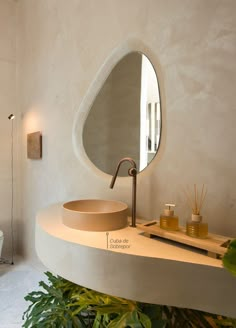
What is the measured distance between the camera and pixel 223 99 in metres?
1.13

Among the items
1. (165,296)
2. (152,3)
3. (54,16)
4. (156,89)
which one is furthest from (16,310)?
(54,16)

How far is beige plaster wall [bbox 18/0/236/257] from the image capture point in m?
1.13

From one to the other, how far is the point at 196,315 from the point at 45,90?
7.36 feet

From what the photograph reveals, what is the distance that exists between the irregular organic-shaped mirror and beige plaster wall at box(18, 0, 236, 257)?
8 cm

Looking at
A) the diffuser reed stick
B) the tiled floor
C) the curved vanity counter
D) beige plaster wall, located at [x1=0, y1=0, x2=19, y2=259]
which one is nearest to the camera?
the curved vanity counter

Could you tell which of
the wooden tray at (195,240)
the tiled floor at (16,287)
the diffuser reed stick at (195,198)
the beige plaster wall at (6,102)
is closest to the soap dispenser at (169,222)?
the wooden tray at (195,240)

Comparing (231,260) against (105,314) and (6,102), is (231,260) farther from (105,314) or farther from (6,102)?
(6,102)

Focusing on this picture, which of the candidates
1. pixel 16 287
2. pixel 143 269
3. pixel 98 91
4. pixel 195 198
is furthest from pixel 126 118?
pixel 16 287

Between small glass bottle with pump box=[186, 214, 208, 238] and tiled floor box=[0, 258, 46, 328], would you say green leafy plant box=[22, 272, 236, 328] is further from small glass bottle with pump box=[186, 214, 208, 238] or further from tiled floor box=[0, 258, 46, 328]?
tiled floor box=[0, 258, 46, 328]

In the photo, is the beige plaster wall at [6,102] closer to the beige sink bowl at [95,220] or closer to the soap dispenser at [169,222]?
the beige sink bowl at [95,220]

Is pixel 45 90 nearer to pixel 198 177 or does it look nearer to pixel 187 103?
pixel 187 103

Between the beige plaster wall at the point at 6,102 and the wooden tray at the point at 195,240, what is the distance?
8.02 feet

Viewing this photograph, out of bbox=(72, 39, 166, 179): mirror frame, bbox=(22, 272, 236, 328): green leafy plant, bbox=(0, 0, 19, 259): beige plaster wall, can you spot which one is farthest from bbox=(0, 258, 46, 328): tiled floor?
bbox=(72, 39, 166, 179): mirror frame

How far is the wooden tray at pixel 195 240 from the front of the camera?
87 cm
